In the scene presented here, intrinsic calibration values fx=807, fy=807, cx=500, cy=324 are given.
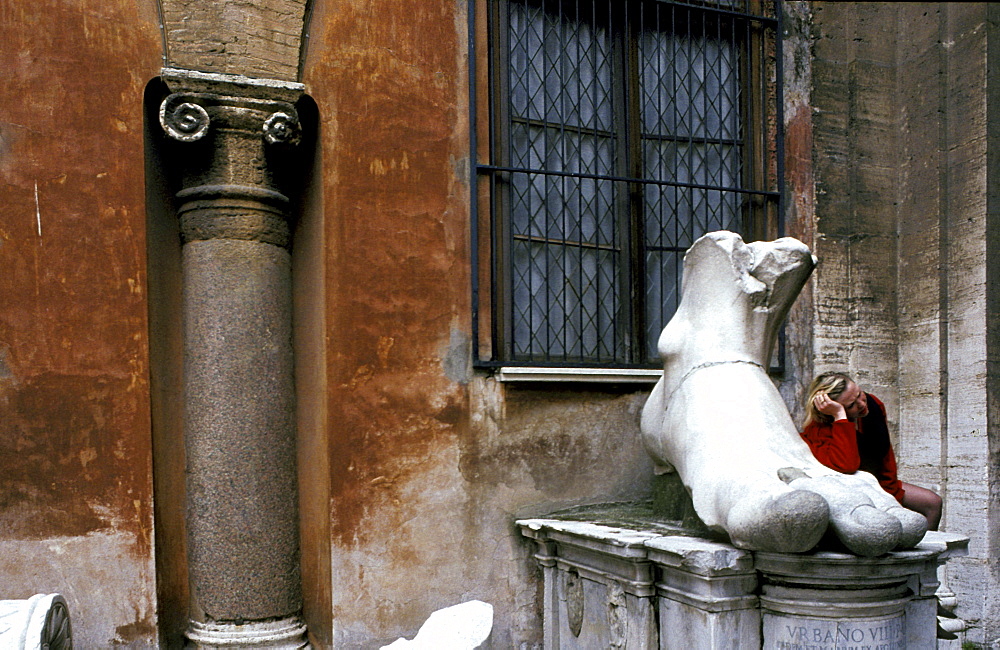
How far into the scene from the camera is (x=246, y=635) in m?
3.86

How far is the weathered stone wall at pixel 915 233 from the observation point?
498cm

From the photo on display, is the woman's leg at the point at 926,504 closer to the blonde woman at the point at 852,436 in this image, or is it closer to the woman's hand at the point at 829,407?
the blonde woman at the point at 852,436

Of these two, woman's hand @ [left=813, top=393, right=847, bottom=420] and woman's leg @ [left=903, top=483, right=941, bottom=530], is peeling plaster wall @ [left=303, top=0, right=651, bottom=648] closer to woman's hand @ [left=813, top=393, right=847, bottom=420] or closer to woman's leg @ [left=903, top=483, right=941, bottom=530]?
woman's hand @ [left=813, top=393, right=847, bottom=420]

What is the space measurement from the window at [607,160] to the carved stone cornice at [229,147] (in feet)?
3.48

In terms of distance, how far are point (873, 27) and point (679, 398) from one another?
3.45 meters

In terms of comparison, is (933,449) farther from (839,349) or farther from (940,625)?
(940,625)

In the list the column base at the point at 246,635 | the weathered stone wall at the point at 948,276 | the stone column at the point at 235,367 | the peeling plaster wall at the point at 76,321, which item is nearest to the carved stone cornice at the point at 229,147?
the stone column at the point at 235,367

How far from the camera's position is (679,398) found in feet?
11.7

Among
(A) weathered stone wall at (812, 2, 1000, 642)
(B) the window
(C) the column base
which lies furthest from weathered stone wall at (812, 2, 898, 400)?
(C) the column base

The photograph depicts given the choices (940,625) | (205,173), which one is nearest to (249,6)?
(205,173)

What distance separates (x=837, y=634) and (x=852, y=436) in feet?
3.41

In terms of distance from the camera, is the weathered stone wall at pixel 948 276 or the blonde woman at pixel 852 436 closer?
the blonde woman at pixel 852 436

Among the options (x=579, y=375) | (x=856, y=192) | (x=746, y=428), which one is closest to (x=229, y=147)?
(x=579, y=375)

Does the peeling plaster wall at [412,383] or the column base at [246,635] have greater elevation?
the peeling plaster wall at [412,383]
